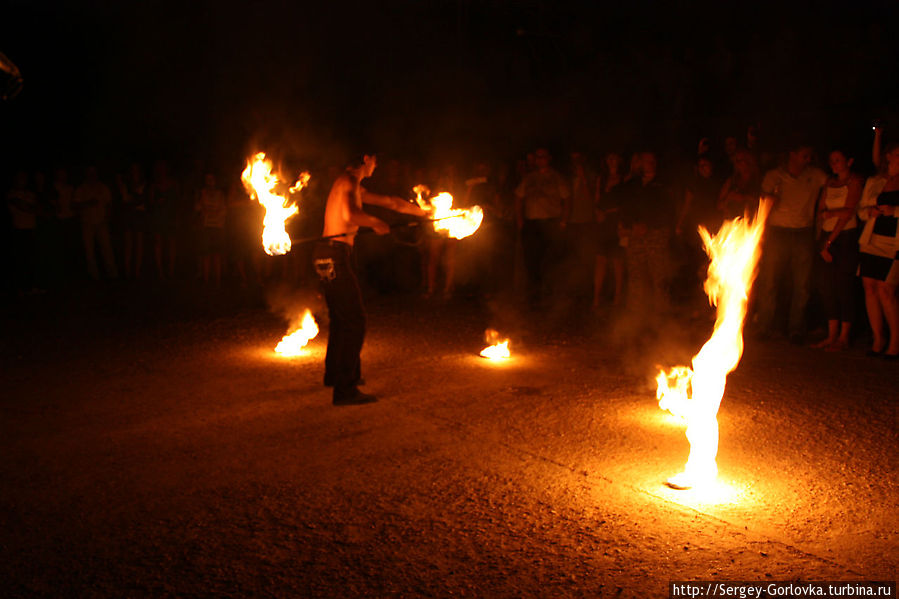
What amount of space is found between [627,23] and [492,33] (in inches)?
115

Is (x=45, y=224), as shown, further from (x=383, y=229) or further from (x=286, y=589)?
(x=286, y=589)

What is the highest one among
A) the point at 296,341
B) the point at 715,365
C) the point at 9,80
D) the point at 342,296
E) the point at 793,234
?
the point at 9,80

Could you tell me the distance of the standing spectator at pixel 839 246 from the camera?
8.91 m

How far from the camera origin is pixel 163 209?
50.1 ft

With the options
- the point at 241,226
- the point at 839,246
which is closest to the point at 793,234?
the point at 839,246

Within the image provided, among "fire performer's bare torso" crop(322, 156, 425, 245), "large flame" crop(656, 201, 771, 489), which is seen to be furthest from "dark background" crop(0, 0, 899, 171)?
"fire performer's bare torso" crop(322, 156, 425, 245)

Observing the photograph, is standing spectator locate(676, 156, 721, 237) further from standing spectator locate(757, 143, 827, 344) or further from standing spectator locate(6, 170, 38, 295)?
standing spectator locate(6, 170, 38, 295)

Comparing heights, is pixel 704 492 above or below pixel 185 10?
below

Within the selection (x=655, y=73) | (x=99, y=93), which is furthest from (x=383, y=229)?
(x=99, y=93)

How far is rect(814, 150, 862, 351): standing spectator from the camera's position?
29.2ft

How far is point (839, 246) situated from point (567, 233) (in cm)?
396

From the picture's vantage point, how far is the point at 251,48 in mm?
19672

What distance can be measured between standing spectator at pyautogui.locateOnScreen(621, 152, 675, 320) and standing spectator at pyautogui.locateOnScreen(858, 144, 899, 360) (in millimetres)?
→ 2125

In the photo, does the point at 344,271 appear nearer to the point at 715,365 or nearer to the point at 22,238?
the point at 715,365
